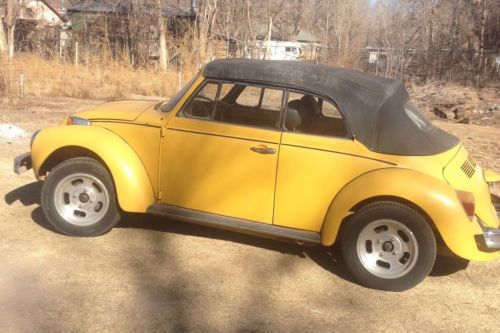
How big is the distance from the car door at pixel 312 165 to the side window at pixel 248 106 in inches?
7.8

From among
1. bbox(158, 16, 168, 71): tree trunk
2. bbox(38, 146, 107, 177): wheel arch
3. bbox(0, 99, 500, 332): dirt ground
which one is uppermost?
bbox(158, 16, 168, 71): tree trunk

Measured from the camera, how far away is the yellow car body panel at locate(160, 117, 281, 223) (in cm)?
449

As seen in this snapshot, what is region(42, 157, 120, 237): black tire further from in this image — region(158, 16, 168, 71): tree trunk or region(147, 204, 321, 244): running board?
region(158, 16, 168, 71): tree trunk

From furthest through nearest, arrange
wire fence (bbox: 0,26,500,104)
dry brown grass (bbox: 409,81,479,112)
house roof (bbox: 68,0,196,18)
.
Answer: house roof (bbox: 68,0,196,18)
dry brown grass (bbox: 409,81,479,112)
wire fence (bbox: 0,26,500,104)

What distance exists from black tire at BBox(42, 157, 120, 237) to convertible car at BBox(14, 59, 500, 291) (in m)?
0.01

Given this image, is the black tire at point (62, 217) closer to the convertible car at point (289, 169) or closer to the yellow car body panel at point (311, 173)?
the convertible car at point (289, 169)

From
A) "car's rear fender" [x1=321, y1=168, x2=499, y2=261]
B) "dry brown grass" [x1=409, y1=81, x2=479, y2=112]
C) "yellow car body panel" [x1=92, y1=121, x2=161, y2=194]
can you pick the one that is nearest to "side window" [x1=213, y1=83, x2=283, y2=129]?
"yellow car body panel" [x1=92, y1=121, x2=161, y2=194]

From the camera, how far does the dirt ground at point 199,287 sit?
367 centimetres

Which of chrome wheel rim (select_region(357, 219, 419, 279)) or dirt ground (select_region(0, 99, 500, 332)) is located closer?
dirt ground (select_region(0, 99, 500, 332))

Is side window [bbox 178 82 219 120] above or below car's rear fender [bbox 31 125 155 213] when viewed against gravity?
above

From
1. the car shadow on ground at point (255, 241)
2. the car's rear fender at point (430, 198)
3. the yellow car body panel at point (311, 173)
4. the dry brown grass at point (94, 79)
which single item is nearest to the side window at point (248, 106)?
the yellow car body panel at point (311, 173)

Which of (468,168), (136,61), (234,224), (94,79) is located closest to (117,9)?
(136,61)

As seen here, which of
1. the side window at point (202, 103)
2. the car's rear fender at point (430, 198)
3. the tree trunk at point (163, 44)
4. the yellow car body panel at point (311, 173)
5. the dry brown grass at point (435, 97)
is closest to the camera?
the car's rear fender at point (430, 198)

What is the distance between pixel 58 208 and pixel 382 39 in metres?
27.6
